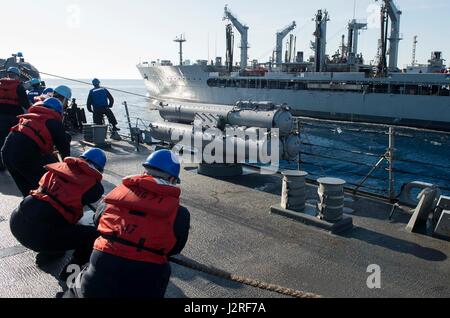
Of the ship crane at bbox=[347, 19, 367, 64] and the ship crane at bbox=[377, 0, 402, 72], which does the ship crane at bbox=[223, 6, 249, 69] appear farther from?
the ship crane at bbox=[377, 0, 402, 72]

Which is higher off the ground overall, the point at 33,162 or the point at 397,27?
the point at 397,27

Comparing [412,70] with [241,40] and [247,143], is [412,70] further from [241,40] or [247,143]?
[247,143]

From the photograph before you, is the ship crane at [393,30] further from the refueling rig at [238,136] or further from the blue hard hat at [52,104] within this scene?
the blue hard hat at [52,104]

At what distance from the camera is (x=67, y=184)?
3391 millimetres

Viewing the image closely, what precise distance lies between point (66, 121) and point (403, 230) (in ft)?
36.2

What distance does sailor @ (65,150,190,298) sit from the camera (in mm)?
2420

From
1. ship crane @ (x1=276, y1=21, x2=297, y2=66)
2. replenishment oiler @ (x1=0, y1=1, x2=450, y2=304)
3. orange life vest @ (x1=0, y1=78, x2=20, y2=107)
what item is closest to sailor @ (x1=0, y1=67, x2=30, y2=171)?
orange life vest @ (x1=0, y1=78, x2=20, y2=107)

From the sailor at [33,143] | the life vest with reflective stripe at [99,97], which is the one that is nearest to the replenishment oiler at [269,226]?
the sailor at [33,143]

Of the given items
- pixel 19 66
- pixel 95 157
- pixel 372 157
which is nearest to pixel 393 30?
pixel 372 157

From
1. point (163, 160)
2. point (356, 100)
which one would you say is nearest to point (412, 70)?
point (356, 100)

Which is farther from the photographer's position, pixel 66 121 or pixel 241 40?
pixel 241 40

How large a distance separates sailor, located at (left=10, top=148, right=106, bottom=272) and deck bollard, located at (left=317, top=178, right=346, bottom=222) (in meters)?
2.77

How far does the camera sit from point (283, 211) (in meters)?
5.52

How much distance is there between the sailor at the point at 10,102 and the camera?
738 centimetres
